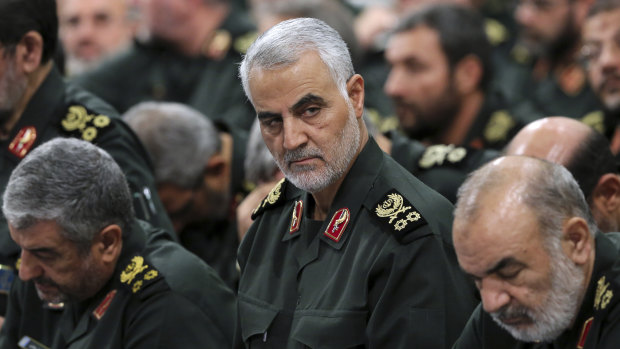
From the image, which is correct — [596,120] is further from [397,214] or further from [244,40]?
[397,214]

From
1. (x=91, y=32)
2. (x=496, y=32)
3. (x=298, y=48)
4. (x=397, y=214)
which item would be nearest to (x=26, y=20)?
(x=298, y=48)

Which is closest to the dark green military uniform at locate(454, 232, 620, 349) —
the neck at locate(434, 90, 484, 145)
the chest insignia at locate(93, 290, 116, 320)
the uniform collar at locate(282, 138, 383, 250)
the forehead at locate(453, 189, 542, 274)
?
the forehead at locate(453, 189, 542, 274)

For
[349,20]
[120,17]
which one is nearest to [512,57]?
[349,20]

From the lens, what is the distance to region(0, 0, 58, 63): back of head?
409 centimetres

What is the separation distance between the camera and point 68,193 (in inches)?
138

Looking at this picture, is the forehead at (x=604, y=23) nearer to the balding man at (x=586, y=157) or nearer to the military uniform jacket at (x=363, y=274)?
the balding man at (x=586, y=157)

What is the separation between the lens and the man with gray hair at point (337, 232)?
Answer: 2932 mm

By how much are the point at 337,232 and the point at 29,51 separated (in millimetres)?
1718

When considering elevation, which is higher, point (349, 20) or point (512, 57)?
point (349, 20)

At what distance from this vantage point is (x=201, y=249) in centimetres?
504

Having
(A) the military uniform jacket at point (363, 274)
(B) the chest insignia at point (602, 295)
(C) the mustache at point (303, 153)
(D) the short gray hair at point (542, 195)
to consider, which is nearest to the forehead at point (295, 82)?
(C) the mustache at point (303, 153)

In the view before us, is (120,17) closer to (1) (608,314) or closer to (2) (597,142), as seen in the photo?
(2) (597,142)

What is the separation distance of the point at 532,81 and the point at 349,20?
68.7 inches

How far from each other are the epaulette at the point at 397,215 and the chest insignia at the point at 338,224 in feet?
0.31
